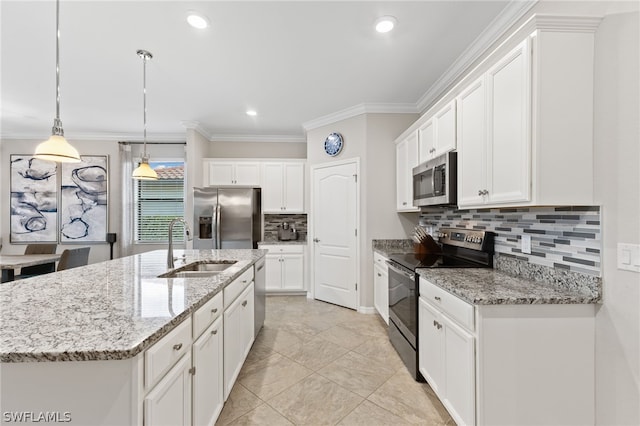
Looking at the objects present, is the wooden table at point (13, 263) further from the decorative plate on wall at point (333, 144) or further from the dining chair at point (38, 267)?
the decorative plate on wall at point (333, 144)

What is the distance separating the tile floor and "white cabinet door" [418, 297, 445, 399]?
0.57ft

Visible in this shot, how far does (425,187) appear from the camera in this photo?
258cm

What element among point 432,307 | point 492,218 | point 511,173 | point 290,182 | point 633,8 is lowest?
point 432,307

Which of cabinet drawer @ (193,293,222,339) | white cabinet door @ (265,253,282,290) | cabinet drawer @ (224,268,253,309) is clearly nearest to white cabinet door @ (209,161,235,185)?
white cabinet door @ (265,253,282,290)

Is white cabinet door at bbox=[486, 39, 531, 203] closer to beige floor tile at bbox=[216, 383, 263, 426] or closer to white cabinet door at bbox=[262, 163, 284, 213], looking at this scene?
beige floor tile at bbox=[216, 383, 263, 426]

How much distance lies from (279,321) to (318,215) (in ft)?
5.19

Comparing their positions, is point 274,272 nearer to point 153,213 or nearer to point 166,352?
point 153,213

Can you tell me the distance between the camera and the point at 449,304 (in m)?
1.63

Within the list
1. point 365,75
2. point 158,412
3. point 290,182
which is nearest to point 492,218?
point 365,75

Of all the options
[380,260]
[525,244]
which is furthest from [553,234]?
[380,260]

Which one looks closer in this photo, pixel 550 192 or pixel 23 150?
pixel 550 192

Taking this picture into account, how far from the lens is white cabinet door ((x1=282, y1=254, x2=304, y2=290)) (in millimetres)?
4395

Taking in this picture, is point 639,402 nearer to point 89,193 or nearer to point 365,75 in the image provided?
point 365,75

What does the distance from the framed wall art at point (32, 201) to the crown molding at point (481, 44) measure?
20.7ft
